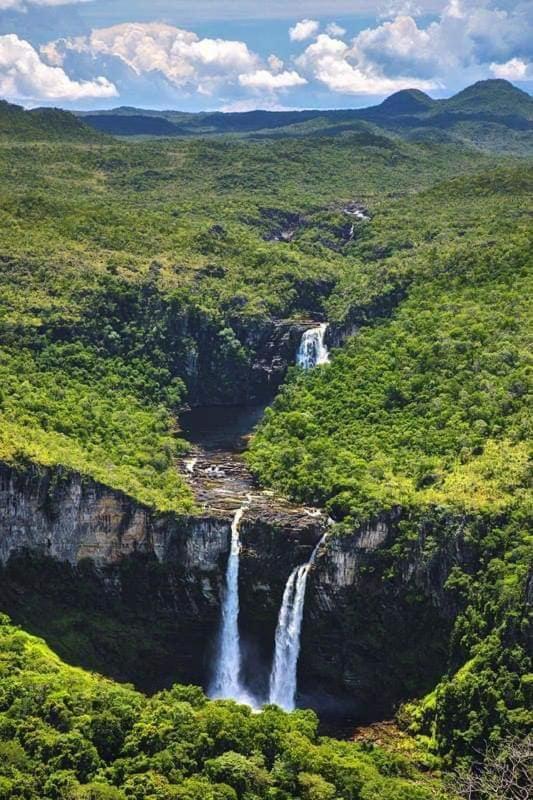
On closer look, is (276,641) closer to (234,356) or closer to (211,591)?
(211,591)

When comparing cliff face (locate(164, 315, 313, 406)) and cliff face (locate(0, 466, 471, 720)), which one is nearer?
cliff face (locate(0, 466, 471, 720))

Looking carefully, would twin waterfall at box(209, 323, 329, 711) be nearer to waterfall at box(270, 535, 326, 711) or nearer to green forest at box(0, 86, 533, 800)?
waterfall at box(270, 535, 326, 711)

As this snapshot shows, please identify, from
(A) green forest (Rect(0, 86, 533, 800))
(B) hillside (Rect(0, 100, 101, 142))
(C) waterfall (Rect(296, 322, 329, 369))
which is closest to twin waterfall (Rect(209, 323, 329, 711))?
(A) green forest (Rect(0, 86, 533, 800))

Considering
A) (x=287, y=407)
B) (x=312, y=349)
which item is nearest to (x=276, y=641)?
(x=287, y=407)

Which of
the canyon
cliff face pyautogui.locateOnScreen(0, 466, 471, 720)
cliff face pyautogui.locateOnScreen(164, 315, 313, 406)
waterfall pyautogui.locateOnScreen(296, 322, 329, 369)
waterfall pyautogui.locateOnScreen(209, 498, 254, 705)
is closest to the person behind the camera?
cliff face pyautogui.locateOnScreen(0, 466, 471, 720)

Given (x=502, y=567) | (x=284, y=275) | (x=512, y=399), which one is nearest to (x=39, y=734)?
(x=502, y=567)

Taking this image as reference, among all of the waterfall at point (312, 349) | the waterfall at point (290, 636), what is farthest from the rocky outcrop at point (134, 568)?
the waterfall at point (312, 349)
